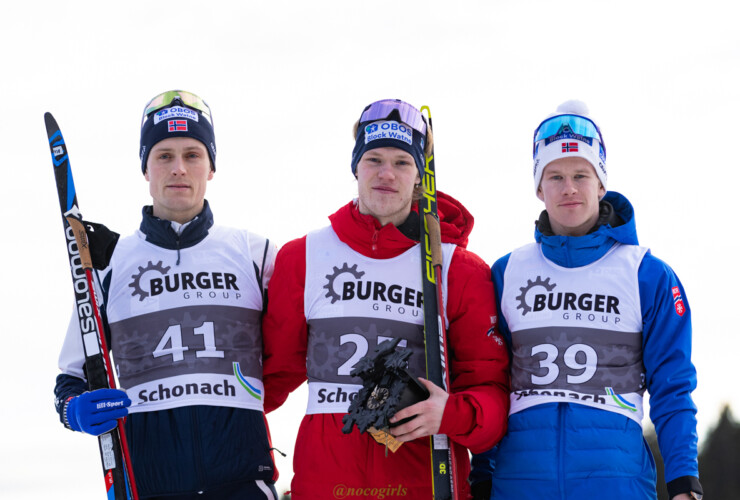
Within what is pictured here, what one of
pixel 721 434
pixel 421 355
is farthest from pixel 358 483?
pixel 721 434

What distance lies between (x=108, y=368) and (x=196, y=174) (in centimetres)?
116

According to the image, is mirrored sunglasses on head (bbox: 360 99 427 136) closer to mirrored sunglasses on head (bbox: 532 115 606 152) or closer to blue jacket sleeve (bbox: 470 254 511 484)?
mirrored sunglasses on head (bbox: 532 115 606 152)

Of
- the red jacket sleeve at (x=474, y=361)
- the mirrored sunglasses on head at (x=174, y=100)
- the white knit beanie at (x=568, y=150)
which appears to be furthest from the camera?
the mirrored sunglasses on head at (x=174, y=100)

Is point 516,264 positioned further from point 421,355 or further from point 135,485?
point 135,485

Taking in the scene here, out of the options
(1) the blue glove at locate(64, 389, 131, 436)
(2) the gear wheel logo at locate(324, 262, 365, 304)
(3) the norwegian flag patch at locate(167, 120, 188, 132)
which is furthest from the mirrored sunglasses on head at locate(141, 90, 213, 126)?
(1) the blue glove at locate(64, 389, 131, 436)

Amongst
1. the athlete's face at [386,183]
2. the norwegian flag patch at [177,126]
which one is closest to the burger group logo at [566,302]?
the athlete's face at [386,183]

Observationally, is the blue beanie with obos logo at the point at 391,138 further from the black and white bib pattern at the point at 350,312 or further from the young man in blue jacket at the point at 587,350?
the young man in blue jacket at the point at 587,350

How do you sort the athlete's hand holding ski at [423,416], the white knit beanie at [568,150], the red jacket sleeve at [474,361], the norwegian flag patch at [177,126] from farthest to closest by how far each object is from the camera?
the norwegian flag patch at [177,126] → the white knit beanie at [568,150] → the red jacket sleeve at [474,361] → the athlete's hand holding ski at [423,416]

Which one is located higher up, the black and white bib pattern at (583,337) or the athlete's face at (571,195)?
the athlete's face at (571,195)

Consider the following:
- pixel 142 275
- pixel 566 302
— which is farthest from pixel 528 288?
pixel 142 275

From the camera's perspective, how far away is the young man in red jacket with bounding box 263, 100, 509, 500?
13.9ft

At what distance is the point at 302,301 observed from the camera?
4539 mm

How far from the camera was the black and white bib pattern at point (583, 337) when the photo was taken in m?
4.23

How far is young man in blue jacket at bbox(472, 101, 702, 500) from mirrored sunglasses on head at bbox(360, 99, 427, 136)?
675 millimetres
